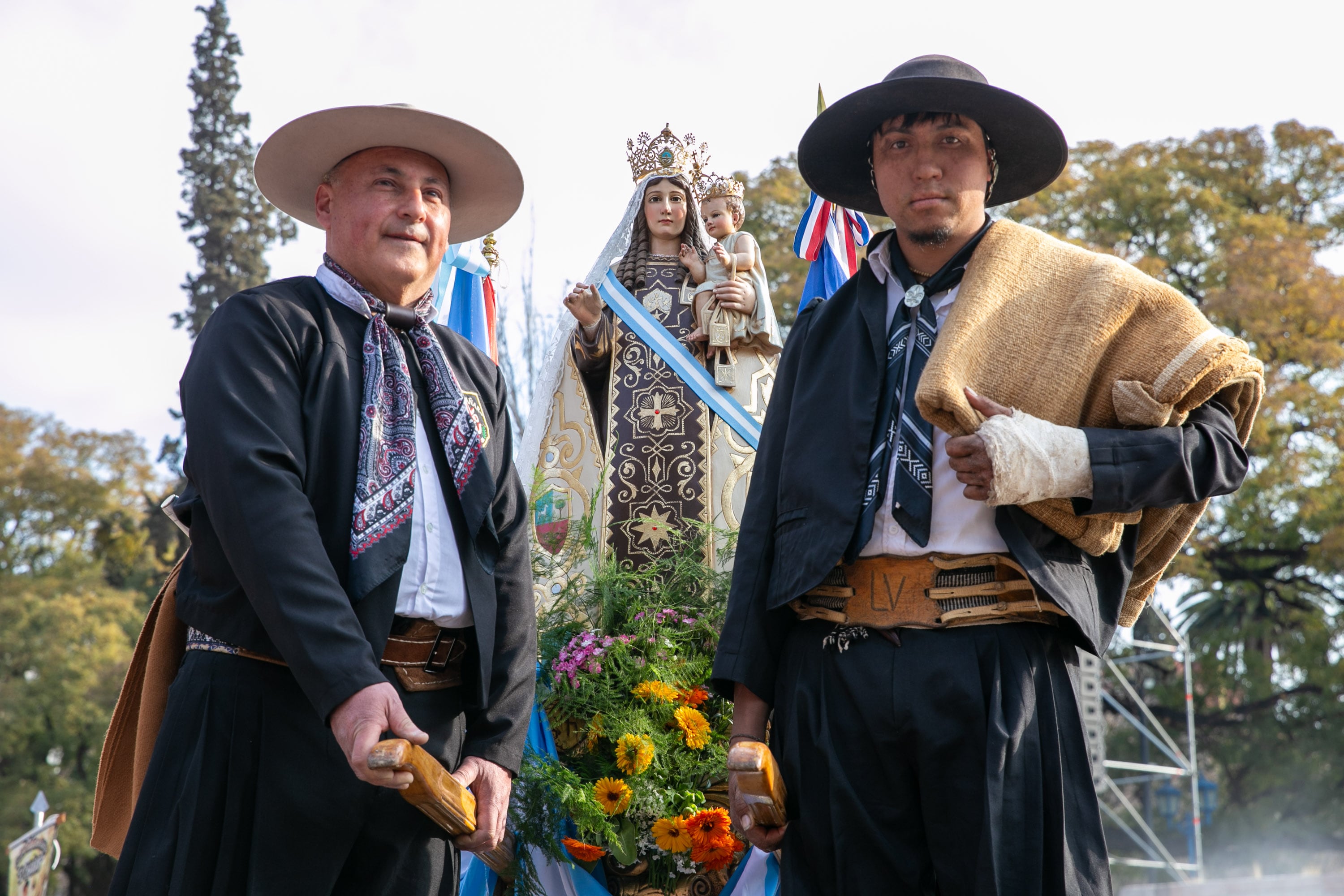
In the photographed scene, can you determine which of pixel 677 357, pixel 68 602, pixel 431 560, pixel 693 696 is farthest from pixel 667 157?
pixel 68 602

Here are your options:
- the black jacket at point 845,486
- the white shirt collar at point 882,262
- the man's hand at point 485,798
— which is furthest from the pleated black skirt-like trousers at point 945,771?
the white shirt collar at point 882,262

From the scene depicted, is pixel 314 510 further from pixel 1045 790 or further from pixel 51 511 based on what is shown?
pixel 51 511

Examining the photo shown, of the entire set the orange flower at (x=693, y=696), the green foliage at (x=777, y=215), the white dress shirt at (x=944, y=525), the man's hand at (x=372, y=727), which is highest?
the green foliage at (x=777, y=215)

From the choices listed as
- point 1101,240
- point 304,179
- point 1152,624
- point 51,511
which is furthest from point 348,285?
point 51,511

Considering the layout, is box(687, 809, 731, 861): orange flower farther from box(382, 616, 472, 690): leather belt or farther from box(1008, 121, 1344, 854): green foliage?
box(1008, 121, 1344, 854): green foliage

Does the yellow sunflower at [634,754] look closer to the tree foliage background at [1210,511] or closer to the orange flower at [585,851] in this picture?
the orange flower at [585,851]

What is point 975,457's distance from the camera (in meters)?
2.44

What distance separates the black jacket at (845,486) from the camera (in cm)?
248

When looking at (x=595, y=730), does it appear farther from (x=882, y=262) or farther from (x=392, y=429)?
(x=882, y=262)

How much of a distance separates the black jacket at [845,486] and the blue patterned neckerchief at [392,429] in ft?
2.24

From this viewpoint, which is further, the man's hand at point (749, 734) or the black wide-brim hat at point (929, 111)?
the black wide-brim hat at point (929, 111)

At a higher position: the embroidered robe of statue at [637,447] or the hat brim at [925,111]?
the hat brim at [925,111]

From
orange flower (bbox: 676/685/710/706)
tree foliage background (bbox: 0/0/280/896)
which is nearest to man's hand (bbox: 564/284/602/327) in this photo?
orange flower (bbox: 676/685/710/706)

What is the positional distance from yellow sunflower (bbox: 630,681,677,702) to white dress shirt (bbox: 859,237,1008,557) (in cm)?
177
